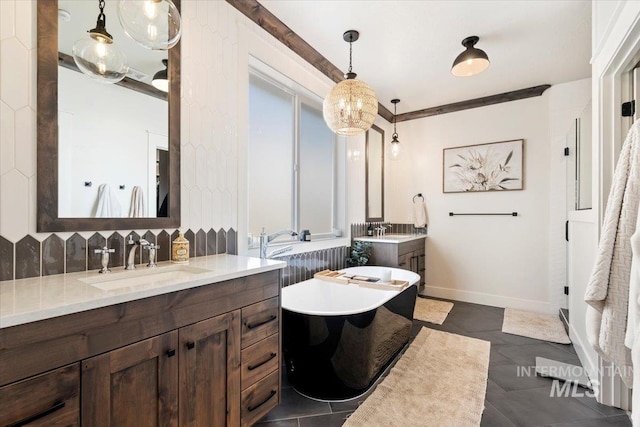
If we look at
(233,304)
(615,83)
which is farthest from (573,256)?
(233,304)

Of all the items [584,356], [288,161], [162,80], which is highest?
[162,80]

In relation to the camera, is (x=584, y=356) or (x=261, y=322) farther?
(x=584, y=356)

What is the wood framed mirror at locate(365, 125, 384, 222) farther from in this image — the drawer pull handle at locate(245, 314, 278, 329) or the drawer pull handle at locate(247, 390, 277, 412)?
the drawer pull handle at locate(247, 390, 277, 412)

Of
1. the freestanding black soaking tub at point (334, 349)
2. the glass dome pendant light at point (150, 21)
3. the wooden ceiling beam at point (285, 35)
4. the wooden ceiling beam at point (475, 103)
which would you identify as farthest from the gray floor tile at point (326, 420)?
the wooden ceiling beam at point (475, 103)

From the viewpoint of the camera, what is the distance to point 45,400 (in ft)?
2.71

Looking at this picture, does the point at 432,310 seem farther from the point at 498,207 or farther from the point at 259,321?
the point at 259,321

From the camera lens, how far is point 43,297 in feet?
3.03

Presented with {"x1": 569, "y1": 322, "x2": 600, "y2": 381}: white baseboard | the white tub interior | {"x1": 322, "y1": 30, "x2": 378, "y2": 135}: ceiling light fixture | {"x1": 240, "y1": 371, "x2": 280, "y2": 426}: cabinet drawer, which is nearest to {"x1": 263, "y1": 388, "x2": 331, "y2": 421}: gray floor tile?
{"x1": 240, "y1": 371, "x2": 280, "y2": 426}: cabinet drawer

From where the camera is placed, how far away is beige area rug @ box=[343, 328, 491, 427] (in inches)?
64.6

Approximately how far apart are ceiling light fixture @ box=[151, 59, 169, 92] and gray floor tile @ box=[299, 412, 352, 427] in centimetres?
210

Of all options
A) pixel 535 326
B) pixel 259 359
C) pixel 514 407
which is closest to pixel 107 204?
pixel 259 359

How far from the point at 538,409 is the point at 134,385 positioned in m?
2.24

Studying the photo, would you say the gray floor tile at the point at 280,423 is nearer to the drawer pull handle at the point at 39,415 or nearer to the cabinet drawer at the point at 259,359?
the cabinet drawer at the point at 259,359

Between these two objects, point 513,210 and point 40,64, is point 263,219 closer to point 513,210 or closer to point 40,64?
point 40,64
